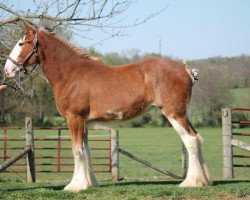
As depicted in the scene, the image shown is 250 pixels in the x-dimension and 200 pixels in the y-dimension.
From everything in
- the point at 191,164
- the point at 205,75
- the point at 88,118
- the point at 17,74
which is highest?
the point at 205,75

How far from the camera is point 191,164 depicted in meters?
7.42

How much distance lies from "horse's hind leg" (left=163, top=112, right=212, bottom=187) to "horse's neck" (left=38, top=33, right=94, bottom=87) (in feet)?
6.50

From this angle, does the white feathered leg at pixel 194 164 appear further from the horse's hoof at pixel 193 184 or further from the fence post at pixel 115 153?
the fence post at pixel 115 153

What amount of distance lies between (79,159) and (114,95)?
1204mm

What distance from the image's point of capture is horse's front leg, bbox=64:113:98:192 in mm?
7527

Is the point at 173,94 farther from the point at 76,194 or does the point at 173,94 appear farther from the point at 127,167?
the point at 127,167

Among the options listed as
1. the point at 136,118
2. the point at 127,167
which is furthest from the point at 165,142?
the point at 136,118

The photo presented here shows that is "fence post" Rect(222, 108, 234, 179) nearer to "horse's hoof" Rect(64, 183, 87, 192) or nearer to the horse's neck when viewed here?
the horse's neck

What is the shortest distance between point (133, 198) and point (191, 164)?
127 centimetres

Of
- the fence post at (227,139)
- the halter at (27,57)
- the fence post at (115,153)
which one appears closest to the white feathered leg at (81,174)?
the halter at (27,57)

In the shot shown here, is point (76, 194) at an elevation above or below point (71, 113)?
below

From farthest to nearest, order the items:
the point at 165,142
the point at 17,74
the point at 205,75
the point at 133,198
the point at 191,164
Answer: the point at 205,75 → the point at 165,142 → the point at 17,74 → the point at 191,164 → the point at 133,198

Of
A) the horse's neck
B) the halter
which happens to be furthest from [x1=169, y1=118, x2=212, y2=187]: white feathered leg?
the halter

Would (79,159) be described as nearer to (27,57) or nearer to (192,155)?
(192,155)
